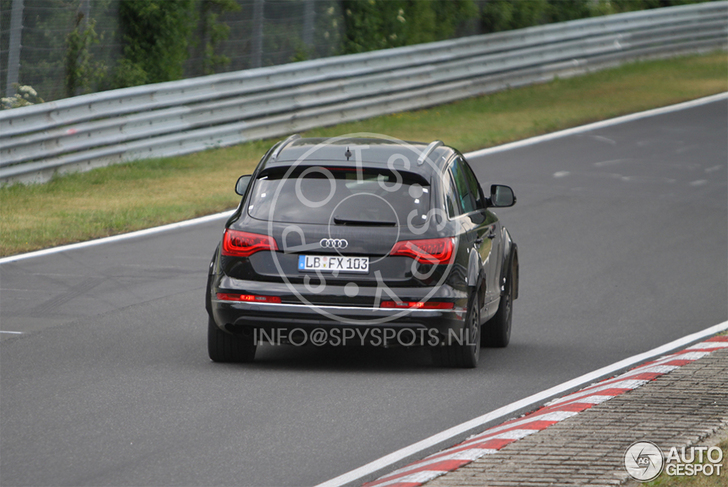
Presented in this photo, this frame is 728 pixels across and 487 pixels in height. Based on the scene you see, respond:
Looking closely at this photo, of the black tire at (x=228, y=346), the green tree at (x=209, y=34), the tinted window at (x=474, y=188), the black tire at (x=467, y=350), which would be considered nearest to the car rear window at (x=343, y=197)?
the black tire at (x=467, y=350)

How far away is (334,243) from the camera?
8.25 meters

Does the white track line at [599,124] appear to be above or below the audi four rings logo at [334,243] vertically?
above

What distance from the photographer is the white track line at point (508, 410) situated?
6.28 m

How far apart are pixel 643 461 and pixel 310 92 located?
1700 cm

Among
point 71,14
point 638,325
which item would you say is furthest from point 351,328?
point 71,14

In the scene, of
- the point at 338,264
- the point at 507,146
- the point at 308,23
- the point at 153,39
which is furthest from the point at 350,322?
the point at 308,23

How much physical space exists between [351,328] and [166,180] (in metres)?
10.5

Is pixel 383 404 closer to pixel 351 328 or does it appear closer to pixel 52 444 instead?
pixel 351 328

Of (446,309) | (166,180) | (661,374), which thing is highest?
(166,180)

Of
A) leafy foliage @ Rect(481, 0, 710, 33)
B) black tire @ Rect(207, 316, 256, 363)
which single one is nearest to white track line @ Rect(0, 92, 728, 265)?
black tire @ Rect(207, 316, 256, 363)

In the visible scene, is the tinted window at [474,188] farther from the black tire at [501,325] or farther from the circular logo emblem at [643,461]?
the circular logo emblem at [643,461]

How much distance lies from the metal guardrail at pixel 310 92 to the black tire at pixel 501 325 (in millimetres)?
8504

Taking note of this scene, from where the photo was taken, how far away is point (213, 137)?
2041 cm

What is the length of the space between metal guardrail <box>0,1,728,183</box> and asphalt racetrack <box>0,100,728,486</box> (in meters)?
3.49
